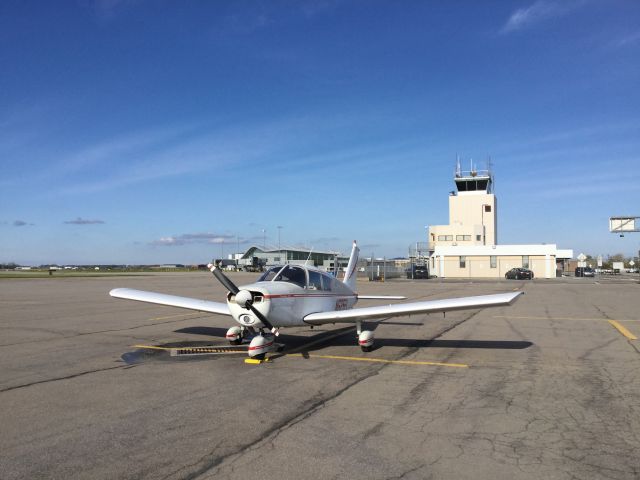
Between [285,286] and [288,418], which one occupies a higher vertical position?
[285,286]

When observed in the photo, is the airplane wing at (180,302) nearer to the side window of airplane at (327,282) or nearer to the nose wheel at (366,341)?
the side window of airplane at (327,282)

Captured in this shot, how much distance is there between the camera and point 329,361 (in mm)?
9727

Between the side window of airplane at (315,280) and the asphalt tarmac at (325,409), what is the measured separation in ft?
4.80

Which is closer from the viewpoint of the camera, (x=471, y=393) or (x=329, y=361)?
A: (x=471, y=393)

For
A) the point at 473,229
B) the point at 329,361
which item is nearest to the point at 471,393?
the point at 329,361

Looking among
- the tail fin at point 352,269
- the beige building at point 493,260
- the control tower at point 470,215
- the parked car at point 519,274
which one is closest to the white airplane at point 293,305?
the tail fin at point 352,269

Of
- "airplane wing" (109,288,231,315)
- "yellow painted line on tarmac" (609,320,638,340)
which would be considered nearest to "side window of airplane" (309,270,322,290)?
"airplane wing" (109,288,231,315)

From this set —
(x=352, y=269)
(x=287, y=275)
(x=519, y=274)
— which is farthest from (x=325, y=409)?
(x=519, y=274)

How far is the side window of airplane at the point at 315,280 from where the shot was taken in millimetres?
11367

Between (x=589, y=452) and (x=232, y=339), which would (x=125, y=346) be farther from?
(x=589, y=452)

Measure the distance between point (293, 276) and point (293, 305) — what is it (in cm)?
75

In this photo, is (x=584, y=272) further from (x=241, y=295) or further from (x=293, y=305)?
(x=241, y=295)

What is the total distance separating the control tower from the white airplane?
72492mm

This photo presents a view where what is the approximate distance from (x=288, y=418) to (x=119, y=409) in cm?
228
